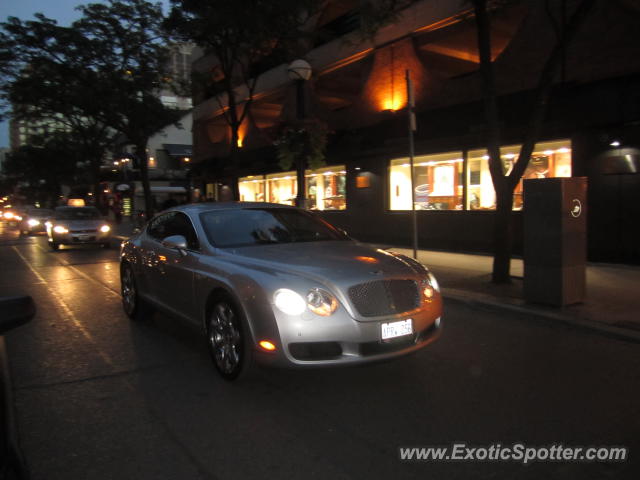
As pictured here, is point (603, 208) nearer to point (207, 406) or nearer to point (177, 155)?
point (207, 406)

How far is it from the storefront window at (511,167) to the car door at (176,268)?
26.6 feet

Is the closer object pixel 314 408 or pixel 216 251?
pixel 314 408

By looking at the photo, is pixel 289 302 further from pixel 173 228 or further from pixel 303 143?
pixel 303 143

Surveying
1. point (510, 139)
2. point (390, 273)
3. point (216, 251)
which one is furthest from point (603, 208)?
point (216, 251)

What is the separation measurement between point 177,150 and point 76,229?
135 feet

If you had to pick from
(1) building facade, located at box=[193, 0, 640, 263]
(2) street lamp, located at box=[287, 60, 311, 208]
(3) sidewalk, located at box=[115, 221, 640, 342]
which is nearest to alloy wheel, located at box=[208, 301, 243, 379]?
(3) sidewalk, located at box=[115, 221, 640, 342]

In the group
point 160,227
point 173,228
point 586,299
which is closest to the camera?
point 173,228

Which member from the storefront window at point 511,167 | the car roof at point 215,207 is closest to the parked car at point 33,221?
the storefront window at point 511,167

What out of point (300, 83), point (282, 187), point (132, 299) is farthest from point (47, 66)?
point (132, 299)

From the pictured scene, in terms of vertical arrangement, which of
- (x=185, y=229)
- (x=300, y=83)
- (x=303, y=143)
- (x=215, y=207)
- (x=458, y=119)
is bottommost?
(x=185, y=229)

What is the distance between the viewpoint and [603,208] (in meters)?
10.3

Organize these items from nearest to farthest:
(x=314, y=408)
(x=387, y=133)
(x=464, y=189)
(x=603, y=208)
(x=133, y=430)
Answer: (x=133, y=430)
(x=314, y=408)
(x=603, y=208)
(x=464, y=189)
(x=387, y=133)

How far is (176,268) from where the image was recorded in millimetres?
5367

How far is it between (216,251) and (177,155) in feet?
173
